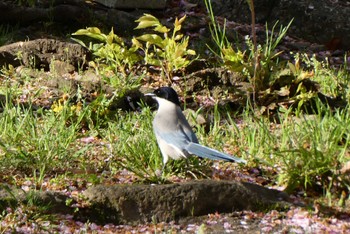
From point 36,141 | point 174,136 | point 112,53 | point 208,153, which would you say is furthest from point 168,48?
point 208,153

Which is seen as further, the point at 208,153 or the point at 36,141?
the point at 36,141

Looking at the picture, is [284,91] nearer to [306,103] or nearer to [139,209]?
[306,103]

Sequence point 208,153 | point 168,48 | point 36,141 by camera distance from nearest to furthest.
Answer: point 208,153 < point 36,141 < point 168,48

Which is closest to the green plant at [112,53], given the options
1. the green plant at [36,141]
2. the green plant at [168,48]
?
the green plant at [168,48]

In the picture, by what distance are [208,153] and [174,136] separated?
333 millimetres

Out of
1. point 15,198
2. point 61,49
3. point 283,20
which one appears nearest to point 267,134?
point 15,198

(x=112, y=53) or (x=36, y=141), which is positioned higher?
(x=112, y=53)

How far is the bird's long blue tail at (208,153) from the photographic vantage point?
426cm

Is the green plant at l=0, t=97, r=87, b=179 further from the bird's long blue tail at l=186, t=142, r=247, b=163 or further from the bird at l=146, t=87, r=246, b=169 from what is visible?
the bird's long blue tail at l=186, t=142, r=247, b=163

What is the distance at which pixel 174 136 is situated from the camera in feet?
15.1

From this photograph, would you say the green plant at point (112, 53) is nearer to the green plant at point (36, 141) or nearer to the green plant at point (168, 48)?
the green plant at point (168, 48)

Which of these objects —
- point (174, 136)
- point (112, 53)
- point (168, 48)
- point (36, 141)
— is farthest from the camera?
point (112, 53)

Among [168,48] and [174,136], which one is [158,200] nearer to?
[174,136]

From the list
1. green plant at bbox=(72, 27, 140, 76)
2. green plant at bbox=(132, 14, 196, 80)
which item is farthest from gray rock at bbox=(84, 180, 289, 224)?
green plant at bbox=(72, 27, 140, 76)
